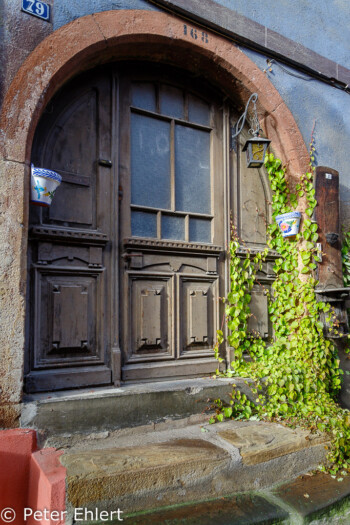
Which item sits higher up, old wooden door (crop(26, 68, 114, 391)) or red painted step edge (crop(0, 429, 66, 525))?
old wooden door (crop(26, 68, 114, 391))

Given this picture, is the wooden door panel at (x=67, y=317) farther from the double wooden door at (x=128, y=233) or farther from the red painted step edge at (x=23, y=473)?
the red painted step edge at (x=23, y=473)

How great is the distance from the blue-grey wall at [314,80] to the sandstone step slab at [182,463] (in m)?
2.67

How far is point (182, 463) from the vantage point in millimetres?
2463

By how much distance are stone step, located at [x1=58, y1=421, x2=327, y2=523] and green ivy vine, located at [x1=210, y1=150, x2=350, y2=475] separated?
266 mm

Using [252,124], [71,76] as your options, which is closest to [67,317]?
[71,76]

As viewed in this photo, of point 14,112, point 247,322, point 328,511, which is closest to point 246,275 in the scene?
point 247,322

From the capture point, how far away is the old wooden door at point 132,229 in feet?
10.1

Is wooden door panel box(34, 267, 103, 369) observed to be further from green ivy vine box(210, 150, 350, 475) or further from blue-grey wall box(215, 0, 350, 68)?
blue-grey wall box(215, 0, 350, 68)

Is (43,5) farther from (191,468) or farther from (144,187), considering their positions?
(191,468)

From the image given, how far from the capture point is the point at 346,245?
4.45 m

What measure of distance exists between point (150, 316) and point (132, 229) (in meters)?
0.76

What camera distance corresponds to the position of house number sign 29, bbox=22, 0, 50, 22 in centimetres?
289

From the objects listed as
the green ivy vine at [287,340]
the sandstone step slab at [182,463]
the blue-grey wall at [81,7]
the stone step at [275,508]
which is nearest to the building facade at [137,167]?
the blue-grey wall at [81,7]

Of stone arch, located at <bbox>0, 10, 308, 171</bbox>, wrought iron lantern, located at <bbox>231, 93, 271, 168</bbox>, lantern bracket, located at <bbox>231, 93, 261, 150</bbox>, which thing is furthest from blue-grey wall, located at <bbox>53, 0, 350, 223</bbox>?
wrought iron lantern, located at <bbox>231, 93, 271, 168</bbox>
